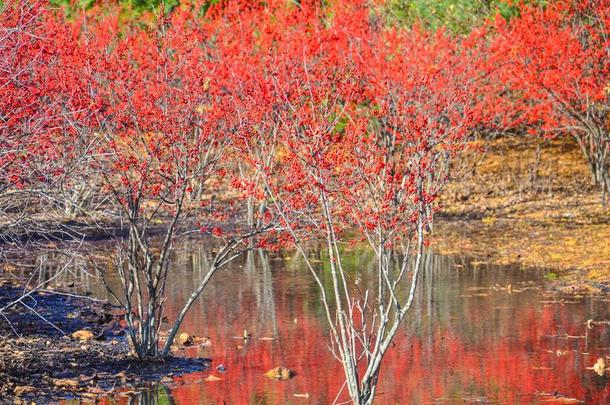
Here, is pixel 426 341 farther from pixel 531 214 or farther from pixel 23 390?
pixel 531 214

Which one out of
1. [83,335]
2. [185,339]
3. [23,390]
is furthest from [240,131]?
[83,335]

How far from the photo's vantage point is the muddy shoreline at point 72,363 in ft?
34.2

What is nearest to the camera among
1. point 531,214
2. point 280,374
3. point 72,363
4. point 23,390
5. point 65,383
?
point 23,390

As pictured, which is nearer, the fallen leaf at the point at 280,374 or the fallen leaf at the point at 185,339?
the fallen leaf at the point at 280,374

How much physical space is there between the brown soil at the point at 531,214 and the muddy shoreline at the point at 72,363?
5.26 m

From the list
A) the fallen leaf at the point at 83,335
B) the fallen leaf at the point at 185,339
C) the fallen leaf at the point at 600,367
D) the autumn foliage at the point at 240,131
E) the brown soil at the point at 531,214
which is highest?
the autumn foliage at the point at 240,131

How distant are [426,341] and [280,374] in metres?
2.47

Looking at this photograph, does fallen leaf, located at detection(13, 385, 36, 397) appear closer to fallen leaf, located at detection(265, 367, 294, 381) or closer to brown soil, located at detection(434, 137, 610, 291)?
fallen leaf, located at detection(265, 367, 294, 381)

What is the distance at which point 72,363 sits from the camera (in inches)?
454

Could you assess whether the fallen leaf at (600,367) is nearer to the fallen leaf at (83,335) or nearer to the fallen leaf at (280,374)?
the fallen leaf at (280,374)

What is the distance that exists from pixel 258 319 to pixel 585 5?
12.6m

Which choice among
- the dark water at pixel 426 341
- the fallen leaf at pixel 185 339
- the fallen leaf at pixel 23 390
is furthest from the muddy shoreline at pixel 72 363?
the fallen leaf at pixel 185 339

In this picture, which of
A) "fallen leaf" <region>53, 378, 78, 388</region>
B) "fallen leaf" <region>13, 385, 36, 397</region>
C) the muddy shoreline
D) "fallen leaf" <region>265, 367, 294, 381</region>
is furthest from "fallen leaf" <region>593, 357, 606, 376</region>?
"fallen leaf" <region>13, 385, 36, 397</region>

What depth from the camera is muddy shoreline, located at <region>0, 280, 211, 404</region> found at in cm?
1044
